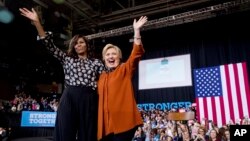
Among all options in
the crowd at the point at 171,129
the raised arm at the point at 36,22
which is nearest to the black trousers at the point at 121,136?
the raised arm at the point at 36,22

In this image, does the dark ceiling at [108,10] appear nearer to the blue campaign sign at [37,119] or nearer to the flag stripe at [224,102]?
the flag stripe at [224,102]

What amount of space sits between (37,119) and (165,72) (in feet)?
14.3

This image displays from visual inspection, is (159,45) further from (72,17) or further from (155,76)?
(72,17)

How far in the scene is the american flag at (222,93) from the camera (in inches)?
311

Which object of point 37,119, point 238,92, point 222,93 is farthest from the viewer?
point 37,119

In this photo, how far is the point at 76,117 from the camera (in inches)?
60.2

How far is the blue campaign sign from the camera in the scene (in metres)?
8.46

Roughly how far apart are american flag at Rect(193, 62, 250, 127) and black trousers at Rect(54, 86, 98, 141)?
7.05 m

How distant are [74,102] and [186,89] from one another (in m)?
7.98

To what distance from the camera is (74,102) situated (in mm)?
1528

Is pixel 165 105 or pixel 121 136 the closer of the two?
pixel 121 136

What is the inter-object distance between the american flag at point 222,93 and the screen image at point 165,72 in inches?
17.8

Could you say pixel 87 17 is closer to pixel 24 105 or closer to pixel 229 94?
pixel 24 105

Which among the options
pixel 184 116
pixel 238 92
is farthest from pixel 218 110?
pixel 184 116
